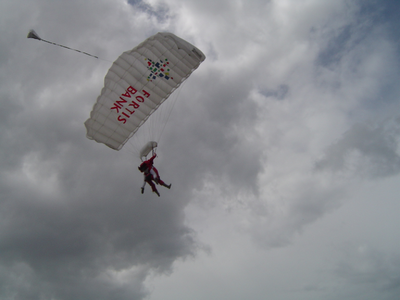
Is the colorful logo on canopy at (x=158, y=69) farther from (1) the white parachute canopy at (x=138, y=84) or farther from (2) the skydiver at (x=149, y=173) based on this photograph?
(2) the skydiver at (x=149, y=173)

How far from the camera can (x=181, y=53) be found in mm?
18984

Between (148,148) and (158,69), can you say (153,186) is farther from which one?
(158,69)

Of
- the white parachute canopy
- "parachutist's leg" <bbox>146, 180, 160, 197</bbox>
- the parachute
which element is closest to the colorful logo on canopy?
the white parachute canopy

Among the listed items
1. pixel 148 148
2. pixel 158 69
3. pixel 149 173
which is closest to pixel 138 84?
pixel 158 69

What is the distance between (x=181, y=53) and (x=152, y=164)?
8070 mm

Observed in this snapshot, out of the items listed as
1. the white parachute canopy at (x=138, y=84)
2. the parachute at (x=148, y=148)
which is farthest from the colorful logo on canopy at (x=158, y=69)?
the parachute at (x=148, y=148)

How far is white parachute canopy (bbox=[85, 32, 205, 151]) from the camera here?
18.0 meters

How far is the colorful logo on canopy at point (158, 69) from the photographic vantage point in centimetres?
1869

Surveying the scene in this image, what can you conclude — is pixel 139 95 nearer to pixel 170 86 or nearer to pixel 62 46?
pixel 170 86

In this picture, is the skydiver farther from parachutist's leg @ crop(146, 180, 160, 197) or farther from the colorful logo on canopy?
the colorful logo on canopy

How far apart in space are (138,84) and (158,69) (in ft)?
5.83

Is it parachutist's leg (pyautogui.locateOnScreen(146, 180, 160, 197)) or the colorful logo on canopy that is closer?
parachutist's leg (pyautogui.locateOnScreen(146, 180, 160, 197))

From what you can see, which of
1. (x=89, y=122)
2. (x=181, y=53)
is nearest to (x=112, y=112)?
(x=89, y=122)

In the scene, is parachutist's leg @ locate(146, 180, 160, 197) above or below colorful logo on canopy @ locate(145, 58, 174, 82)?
below
